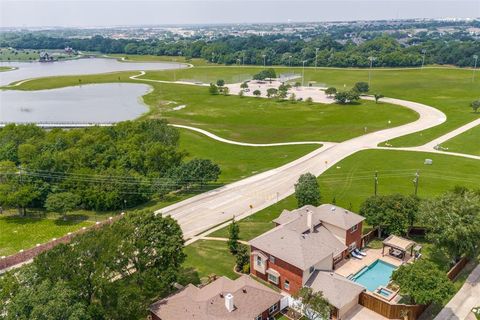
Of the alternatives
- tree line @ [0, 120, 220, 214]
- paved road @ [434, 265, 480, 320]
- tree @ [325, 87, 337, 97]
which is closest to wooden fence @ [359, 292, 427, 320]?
paved road @ [434, 265, 480, 320]

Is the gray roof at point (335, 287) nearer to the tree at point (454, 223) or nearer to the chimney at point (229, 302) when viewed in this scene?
the chimney at point (229, 302)

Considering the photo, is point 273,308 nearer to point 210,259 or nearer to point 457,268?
point 210,259

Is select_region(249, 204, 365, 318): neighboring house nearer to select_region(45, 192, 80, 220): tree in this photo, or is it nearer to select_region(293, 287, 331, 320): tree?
select_region(293, 287, 331, 320): tree

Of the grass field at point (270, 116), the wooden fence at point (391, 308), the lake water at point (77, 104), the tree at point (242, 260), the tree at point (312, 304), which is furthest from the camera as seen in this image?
the lake water at point (77, 104)

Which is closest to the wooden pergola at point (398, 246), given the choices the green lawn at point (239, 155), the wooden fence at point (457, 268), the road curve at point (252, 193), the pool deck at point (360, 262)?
the pool deck at point (360, 262)

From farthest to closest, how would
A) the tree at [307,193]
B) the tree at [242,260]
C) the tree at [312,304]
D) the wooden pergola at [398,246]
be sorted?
the tree at [307,193], the wooden pergola at [398,246], the tree at [242,260], the tree at [312,304]

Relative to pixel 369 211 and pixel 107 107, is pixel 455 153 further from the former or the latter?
pixel 107 107
